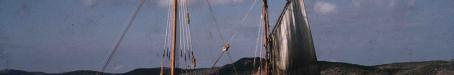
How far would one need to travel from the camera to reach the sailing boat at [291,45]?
33.3m

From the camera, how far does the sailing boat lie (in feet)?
109

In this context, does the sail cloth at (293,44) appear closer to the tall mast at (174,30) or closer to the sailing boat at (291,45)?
the sailing boat at (291,45)

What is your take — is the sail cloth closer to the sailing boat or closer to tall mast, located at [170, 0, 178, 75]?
the sailing boat

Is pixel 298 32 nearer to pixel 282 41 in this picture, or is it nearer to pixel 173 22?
pixel 282 41

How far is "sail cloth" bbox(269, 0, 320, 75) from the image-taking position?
1310 inches

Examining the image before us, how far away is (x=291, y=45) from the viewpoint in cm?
3409

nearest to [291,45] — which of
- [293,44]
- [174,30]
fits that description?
[293,44]

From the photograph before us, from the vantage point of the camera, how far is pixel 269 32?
106 feet

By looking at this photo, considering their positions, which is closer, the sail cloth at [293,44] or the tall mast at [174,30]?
the tall mast at [174,30]

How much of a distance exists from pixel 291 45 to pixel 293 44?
0.45 feet

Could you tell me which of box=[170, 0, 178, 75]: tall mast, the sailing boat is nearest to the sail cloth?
the sailing boat

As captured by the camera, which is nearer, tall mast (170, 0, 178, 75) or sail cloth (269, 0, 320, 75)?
tall mast (170, 0, 178, 75)

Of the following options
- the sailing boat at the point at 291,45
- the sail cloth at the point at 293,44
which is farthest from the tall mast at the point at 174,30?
the sail cloth at the point at 293,44

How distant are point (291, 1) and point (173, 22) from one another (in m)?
11.8
